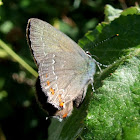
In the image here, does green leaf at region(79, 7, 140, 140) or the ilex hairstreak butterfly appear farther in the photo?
the ilex hairstreak butterfly

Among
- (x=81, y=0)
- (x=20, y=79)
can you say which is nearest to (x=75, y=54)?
(x=81, y=0)

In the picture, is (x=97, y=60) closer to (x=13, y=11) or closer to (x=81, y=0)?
(x=81, y=0)

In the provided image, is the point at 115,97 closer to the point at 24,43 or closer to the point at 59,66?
the point at 59,66

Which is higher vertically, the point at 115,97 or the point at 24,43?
the point at 115,97

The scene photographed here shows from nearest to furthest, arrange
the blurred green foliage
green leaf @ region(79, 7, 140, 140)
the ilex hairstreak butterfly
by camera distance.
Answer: green leaf @ region(79, 7, 140, 140) < the ilex hairstreak butterfly < the blurred green foliage

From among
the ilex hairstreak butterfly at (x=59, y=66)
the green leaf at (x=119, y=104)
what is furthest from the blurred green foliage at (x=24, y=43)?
the green leaf at (x=119, y=104)

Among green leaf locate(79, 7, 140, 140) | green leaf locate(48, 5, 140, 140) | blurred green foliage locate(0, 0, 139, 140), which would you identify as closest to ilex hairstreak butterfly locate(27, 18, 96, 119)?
green leaf locate(48, 5, 140, 140)

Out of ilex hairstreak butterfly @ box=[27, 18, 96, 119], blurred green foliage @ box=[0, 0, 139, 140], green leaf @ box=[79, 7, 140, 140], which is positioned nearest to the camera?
green leaf @ box=[79, 7, 140, 140]

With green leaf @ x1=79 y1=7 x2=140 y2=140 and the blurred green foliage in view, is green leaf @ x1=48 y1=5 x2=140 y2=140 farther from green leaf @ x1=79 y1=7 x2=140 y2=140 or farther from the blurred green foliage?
the blurred green foliage

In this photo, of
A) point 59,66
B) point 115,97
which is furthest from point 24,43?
point 115,97
